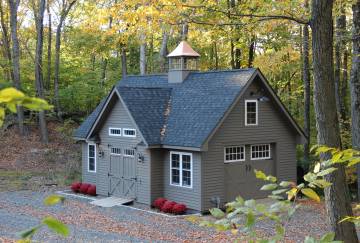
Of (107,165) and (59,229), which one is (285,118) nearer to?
(107,165)

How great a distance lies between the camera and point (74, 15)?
1566 inches

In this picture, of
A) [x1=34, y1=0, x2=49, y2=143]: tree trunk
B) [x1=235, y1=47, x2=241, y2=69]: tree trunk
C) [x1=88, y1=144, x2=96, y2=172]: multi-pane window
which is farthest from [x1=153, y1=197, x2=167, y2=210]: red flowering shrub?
[x1=34, y1=0, x2=49, y2=143]: tree trunk

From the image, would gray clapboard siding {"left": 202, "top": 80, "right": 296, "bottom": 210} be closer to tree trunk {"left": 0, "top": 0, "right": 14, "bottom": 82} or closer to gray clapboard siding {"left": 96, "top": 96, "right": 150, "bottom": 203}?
gray clapboard siding {"left": 96, "top": 96, "right": 150, "bottom": 203}

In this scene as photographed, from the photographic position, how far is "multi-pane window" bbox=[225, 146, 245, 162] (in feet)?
61.8

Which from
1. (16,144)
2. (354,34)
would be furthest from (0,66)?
(354,34)

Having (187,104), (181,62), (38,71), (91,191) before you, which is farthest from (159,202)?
(38,71)

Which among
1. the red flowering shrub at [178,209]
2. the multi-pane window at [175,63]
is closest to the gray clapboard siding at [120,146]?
the red flowering shrub at [178,209]

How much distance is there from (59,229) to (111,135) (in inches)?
757

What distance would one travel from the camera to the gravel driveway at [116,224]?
13.8 meters

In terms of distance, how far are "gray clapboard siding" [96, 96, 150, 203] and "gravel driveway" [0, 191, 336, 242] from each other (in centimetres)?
117

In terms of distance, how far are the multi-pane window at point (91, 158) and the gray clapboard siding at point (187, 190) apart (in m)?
4.11

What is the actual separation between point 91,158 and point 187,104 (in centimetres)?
523

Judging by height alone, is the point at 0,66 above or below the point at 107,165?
above

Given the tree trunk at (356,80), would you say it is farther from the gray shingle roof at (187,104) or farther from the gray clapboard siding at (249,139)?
the gray shingle roof at (187,104)
